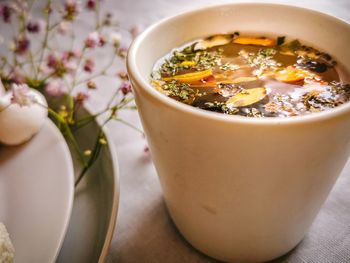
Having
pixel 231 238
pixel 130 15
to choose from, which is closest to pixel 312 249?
pixel 231 238

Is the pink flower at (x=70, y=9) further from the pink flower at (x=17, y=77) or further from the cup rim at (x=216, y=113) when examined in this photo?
the cup rim at (x=216, y=113)

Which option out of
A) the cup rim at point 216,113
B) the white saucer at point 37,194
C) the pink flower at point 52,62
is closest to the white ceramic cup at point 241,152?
the cup rim at point 216,113

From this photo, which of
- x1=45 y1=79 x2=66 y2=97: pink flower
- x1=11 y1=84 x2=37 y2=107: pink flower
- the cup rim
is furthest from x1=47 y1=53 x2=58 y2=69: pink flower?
the cup rim

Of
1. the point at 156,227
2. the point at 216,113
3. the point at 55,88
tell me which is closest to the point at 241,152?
the point at 216,113

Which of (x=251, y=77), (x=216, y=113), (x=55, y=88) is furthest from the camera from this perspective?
(x=55, y=88)

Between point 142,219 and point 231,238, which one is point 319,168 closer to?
point 231,238

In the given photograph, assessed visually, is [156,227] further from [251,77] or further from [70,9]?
[70,9]
